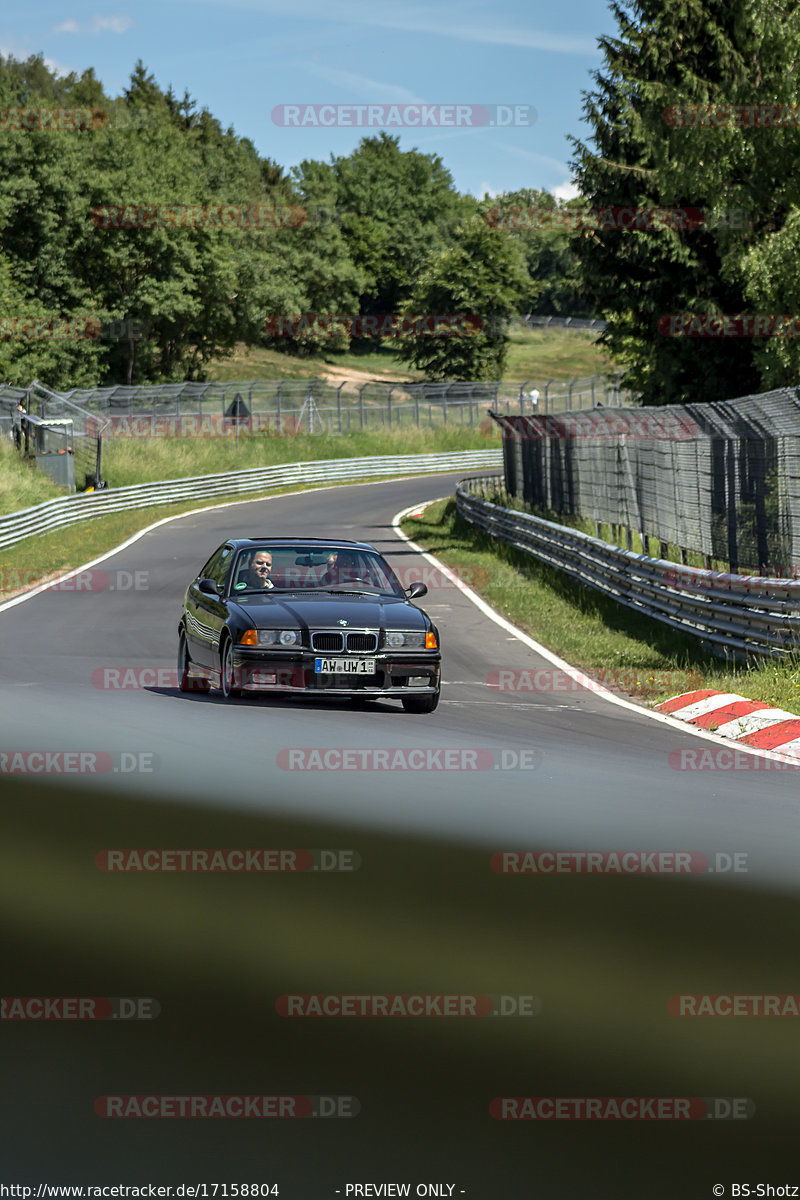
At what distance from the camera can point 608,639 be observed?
17.2 metres

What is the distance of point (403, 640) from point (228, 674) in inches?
56.6

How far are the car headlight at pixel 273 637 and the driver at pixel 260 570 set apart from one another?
1.17 m

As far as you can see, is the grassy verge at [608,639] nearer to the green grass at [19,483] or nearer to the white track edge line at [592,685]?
the white track edge line at [592,685]

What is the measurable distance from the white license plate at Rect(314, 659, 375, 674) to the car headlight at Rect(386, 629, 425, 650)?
0.85 feet

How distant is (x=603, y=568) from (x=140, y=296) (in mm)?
50148

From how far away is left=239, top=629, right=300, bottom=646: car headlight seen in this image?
11.1 m

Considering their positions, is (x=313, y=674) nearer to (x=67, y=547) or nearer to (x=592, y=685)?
(x=592, y=685)

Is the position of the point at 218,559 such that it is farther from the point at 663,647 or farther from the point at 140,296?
the point at 140,296

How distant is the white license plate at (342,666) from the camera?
11125 millimetres

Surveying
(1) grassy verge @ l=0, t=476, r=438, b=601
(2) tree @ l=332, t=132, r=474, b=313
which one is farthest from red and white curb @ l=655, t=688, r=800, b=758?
(2) tree @ l=332, t=132, r=474, b=313

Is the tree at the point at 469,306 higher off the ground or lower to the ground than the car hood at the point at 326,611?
higher

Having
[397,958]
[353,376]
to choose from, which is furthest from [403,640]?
[353,376]

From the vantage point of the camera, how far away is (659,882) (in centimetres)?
580

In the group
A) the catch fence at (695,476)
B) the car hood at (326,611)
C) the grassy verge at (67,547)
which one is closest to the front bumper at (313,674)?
the car hood at (326,611)
